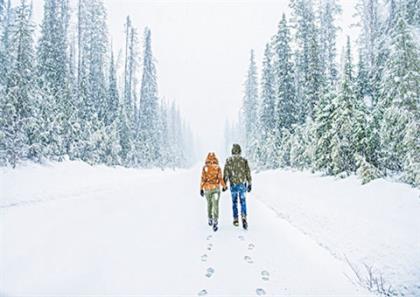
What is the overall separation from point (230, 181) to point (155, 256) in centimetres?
325

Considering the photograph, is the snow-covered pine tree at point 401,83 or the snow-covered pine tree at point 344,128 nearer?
the snow-covered pine tree at point 401,83

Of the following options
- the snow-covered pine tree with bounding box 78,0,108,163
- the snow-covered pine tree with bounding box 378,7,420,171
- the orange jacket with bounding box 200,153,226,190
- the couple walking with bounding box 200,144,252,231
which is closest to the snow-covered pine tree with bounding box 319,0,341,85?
the snow-covered pine tree with bounding box 378,7,420,171

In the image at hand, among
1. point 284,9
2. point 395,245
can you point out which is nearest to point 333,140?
point 395,245

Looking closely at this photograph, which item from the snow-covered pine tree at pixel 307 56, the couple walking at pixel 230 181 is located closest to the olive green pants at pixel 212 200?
the couple walking at pixel 230 181

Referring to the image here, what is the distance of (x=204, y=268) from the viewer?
539 cm

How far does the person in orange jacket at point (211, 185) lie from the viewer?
843cm

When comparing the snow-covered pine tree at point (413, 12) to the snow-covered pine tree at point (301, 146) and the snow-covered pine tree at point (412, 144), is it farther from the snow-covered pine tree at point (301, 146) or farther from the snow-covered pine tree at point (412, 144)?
the snow-covered pine tree at point (412, 144)

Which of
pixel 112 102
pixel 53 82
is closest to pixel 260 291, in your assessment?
pixel 53 82

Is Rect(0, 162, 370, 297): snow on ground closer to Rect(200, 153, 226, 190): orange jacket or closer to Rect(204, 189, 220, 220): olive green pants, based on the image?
Rect(204, 189, 220, 220): olive green pants

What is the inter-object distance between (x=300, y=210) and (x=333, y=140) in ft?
20.8

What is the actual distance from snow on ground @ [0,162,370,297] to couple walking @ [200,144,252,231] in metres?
0.58

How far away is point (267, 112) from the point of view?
3491 cm

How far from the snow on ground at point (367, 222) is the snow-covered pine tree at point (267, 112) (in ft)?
61.8

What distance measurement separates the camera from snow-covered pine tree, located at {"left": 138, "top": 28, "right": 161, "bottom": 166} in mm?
43559
